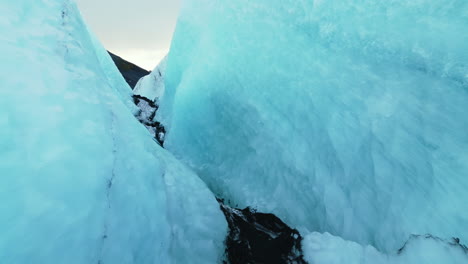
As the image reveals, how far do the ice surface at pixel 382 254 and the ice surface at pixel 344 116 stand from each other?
0.59 feet

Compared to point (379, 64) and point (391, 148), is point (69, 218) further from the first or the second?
point (379, 64)

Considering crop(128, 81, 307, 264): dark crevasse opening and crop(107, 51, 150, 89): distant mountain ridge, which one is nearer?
crop(128, 81, 307, 264): dark crevasse opening

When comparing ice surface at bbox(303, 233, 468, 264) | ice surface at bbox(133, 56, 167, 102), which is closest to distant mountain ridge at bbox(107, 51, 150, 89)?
ice surface at bbox(133, 56, 167, 102)

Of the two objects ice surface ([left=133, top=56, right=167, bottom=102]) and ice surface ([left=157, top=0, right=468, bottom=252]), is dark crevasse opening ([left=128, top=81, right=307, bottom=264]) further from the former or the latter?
ice surface ([left=133, top=56, right=167, bottom=102])

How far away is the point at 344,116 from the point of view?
2572 mm

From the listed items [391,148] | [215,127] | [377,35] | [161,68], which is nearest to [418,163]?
[391,148]

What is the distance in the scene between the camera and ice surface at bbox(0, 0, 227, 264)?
138 cm

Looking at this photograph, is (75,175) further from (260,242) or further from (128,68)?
(128,68)

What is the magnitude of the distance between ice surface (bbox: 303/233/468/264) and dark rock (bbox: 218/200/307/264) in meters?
0.13

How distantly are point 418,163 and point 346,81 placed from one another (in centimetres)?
88

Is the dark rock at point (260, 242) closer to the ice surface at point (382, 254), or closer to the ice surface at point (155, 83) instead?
the ice surface at point (382, 254)

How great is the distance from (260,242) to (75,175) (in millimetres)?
1580

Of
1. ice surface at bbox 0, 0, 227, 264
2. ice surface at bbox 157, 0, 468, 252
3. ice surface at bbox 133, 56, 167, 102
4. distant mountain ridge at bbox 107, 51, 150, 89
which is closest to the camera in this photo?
ice surface at bbox 0, 0, 227, 264

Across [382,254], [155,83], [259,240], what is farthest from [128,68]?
[382,254]
